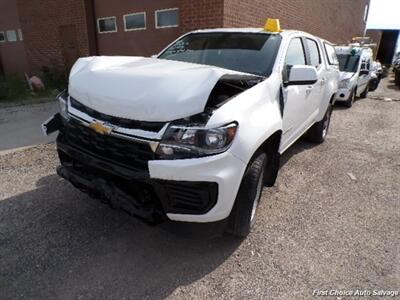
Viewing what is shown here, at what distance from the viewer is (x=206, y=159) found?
2.23m

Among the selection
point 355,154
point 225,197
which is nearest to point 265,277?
point 225,197

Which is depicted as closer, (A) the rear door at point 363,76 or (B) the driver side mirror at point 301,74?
(B) the driver side mirror at point 301,74

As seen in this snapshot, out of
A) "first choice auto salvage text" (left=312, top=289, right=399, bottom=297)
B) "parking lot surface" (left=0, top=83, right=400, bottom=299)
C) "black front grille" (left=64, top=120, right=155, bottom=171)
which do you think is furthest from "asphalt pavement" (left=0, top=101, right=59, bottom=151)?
"first choice auto salvage text" (left=312, top=289, right=399, bottom=297)

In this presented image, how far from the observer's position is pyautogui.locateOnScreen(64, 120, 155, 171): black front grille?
2.35 metres

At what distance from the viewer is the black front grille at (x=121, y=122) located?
7.59ft

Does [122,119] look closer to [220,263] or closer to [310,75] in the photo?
[220,263]

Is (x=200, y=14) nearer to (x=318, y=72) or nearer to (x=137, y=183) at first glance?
(x=318, y=72)

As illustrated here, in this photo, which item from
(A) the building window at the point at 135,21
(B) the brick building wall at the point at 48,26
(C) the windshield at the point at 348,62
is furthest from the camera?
(B) the brick building wall at the point at 48,26

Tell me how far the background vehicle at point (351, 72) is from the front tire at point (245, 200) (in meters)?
7.67

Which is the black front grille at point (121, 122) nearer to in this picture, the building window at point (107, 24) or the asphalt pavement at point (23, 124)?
the asphalt pavement at point (23, 124)

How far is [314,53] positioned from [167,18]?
16.1ft

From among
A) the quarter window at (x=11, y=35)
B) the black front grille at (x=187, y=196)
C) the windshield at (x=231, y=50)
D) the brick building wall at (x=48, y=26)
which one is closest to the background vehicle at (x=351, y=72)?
the windshield at (x=231, y=50)

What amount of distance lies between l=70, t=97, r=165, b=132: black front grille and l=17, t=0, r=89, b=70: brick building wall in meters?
9.03

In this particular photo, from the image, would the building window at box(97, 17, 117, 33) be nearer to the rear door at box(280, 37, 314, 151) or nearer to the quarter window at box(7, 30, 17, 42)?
the quarter window at box(7, 30, 17, 42)
